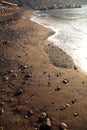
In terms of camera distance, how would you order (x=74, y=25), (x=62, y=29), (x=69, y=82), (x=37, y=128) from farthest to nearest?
(x=74, y=25) → (x=62, y=29) → (x=69, y=82) → (x=37, y=128)

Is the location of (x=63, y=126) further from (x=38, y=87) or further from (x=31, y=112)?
(x=38, y=87)

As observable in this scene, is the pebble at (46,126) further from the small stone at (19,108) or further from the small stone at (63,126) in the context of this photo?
the small stone at (19,108)

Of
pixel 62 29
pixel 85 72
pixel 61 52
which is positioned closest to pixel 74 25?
pixel 62 29

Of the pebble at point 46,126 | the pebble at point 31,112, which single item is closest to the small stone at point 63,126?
the pebble at point 46,126

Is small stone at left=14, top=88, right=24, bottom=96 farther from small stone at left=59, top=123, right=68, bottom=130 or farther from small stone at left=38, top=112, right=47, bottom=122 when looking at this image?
small stone at left=59, top=123, right=68, bottom=130

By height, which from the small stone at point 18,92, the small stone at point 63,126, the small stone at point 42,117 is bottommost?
the small stone at point 63,126

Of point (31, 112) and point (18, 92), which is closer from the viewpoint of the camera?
point (31, 112)

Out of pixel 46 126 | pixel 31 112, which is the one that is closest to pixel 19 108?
pixel 31 112

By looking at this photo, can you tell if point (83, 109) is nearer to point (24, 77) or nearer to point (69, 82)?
point (69, 82)
